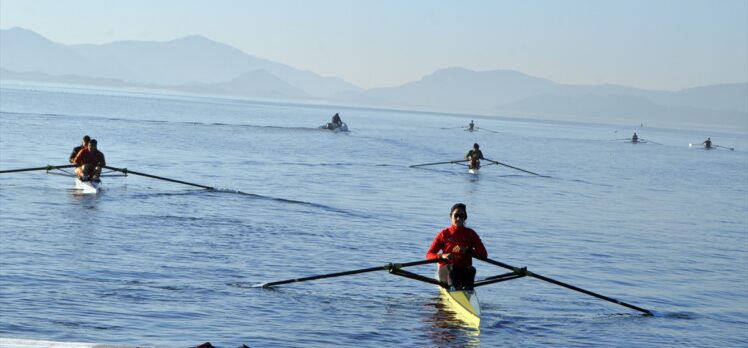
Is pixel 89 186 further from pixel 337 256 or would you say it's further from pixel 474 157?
pixel 474 157

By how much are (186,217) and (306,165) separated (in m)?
29.9

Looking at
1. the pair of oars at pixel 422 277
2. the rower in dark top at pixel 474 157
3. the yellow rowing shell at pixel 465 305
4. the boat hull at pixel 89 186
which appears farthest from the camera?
the rower in dark top at pixel 474 157

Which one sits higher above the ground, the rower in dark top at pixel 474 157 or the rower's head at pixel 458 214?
the rower's head at pixel 458 214

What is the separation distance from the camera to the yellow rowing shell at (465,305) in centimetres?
1950

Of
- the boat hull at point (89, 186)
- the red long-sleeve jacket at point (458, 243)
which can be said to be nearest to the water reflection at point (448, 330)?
the red long-sleeve jacket at point (458, 243)

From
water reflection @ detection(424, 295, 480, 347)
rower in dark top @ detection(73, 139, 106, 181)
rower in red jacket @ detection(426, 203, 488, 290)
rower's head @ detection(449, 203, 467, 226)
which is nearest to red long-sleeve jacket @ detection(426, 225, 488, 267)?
rower in red jacket @ detection(426, 203, 488, 290)

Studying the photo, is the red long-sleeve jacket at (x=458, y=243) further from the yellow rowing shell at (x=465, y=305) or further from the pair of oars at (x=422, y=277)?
the yellow rowing shell at (x=465, y=305)

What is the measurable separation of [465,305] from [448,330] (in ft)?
2.83

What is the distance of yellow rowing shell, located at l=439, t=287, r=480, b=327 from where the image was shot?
19.5 metres

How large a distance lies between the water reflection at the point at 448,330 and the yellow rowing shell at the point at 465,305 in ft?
0.34

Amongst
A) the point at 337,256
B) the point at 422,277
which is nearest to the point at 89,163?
the point at 337,256

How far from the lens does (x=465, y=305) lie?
19.9 meters

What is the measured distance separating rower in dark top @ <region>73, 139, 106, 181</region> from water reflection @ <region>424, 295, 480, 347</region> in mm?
21151

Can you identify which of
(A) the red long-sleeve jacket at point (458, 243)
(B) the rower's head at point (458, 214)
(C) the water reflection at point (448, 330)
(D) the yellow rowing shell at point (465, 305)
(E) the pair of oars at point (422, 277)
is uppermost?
(B) the rower's head at point (458, 214)
